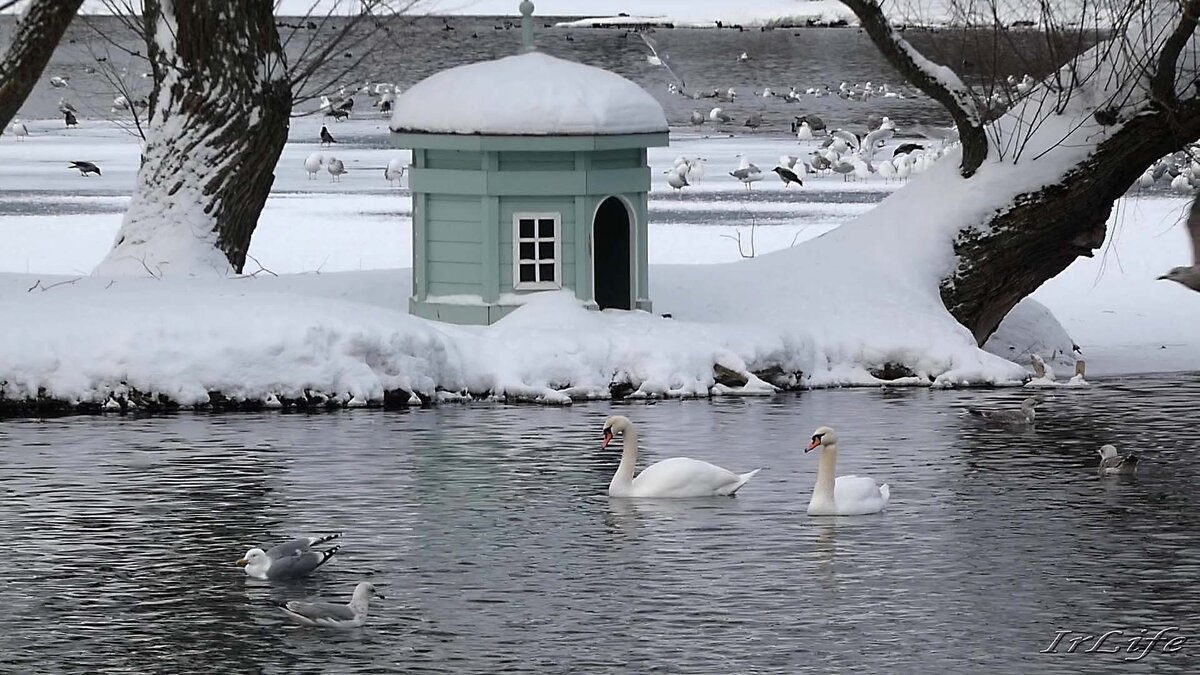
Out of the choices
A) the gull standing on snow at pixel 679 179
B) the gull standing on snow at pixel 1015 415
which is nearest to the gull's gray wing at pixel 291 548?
the gull standing on snow at pixel 1015 415

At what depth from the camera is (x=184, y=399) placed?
19938 millimetres

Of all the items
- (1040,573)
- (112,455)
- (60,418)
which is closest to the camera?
(1040,573)

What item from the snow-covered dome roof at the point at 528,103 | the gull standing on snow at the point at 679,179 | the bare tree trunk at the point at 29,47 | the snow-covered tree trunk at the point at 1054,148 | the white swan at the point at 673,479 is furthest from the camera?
the gull standing on snow at the point at 679,179

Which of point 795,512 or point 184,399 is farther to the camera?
point 184,399

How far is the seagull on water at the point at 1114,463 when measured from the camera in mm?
16453

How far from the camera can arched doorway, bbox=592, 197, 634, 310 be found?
78.4 feet

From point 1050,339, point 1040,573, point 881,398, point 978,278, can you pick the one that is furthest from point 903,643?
point 1050,339

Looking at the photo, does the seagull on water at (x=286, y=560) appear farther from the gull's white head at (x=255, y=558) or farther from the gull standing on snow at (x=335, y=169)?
the gull standing on snow at (x=335, y=169)

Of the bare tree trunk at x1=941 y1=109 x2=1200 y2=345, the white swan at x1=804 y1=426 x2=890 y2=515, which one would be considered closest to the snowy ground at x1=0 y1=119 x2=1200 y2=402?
the bare tree trunk at x1=941 y1=109 x2=1200 y2=345

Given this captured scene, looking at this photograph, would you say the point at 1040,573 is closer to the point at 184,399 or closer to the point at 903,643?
the point at 903,643

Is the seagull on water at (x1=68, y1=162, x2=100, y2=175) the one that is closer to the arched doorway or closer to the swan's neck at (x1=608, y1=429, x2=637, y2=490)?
the arched doorway

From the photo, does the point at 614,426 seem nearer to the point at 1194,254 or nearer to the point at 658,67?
the point at 1194,254

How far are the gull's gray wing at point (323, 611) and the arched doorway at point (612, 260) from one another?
1215 centimetres

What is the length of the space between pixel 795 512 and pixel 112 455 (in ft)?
18.1
